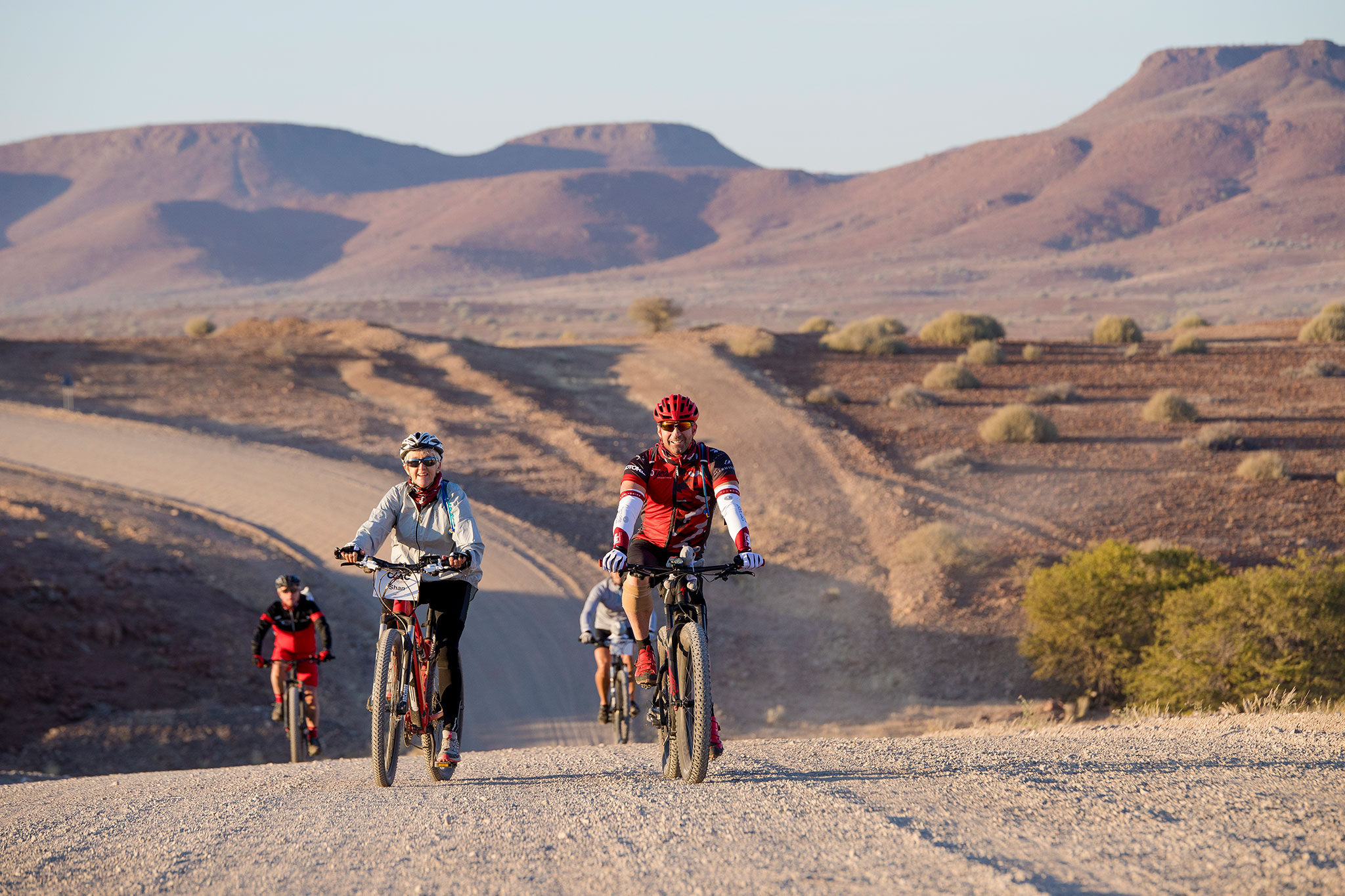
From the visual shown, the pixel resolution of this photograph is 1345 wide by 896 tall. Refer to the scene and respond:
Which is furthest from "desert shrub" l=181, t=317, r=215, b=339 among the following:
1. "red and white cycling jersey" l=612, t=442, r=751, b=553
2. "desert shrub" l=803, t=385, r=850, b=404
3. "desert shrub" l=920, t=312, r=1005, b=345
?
"red and white cycling jersey" l=612, t=442, r=751, b=553

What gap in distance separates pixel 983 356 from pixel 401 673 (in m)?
34.8

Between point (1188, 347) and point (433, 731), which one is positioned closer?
point (433, 731)

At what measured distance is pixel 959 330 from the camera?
4478 centimetres

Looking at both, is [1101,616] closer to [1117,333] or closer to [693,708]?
[693,708]

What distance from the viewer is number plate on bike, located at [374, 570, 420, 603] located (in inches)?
250

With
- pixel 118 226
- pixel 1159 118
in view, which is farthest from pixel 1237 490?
pixel 118 226

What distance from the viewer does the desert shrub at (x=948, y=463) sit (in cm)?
2433

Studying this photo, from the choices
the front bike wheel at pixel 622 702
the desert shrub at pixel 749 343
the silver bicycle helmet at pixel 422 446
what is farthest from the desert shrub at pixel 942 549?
the desert shrub at pixel 749 343

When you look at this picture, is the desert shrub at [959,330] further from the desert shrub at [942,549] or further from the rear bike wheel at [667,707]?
the rear bike wheel at [667,707]

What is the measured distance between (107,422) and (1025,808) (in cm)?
2722

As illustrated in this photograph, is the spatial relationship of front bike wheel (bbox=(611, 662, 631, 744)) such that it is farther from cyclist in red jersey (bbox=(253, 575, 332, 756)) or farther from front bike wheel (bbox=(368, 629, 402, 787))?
front bike wheel (bbox=(368, 629, 402, 787))

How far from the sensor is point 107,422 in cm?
2703

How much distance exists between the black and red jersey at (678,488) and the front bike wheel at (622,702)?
12.7 feet

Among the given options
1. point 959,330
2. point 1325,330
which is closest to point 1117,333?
point 959,330
